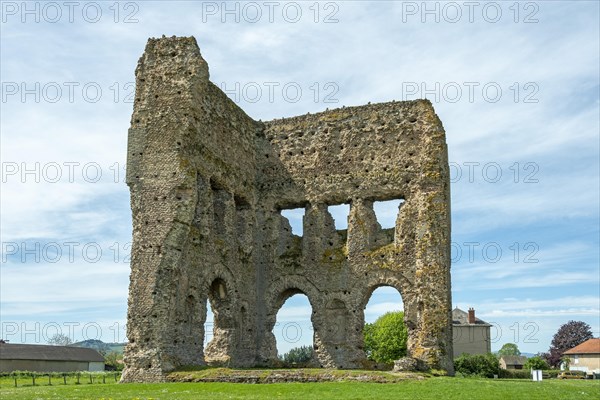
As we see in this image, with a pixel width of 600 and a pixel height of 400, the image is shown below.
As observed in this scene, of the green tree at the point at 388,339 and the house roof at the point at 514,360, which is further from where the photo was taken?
the house roof at the point at 514,360

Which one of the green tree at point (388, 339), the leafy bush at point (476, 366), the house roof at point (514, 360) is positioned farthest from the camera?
the house roof at point (514, 360)

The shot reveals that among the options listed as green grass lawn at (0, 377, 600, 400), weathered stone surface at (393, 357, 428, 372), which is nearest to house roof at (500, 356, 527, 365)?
weathered stone surface at (393, 357, 428, 372)

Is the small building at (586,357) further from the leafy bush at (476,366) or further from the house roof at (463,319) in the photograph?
the leafy bush at (476,366)

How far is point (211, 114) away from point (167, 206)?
3.99 m

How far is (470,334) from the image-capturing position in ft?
189

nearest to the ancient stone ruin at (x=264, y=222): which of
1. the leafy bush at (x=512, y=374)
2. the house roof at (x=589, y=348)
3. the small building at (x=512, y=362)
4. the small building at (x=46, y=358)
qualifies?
the leafy bush at (x=512, y=374)

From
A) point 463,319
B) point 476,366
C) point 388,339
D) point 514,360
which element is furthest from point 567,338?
point 476,366

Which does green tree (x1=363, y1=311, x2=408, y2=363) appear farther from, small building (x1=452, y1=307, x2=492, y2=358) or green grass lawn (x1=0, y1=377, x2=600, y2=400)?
green grass lawn (x1=0, y1=377, x2=600, y2=400)

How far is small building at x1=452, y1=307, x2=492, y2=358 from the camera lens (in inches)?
2235

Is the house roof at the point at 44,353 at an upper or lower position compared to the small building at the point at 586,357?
upper

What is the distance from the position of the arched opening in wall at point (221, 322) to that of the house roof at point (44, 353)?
26613 mm

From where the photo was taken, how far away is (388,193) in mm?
23438

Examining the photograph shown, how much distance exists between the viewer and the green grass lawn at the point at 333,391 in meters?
13.9

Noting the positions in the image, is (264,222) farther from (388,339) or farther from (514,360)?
(514,360)
